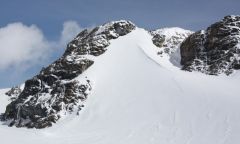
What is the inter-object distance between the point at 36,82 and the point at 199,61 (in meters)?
23.1

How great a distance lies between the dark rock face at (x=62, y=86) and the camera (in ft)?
162

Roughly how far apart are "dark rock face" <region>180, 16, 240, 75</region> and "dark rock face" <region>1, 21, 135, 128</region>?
42.3 ft

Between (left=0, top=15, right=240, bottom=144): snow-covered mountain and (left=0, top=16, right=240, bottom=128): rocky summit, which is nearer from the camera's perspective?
(left=0, top=15, right=240, bottom=144): snow-covered mountain

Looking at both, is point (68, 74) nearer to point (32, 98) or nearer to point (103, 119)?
point (32, 98)

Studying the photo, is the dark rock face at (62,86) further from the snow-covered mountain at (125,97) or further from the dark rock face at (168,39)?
the dark rock face at (168,39)

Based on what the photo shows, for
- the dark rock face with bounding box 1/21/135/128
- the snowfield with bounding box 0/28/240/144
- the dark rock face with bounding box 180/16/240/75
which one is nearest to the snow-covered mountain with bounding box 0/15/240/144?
the snowfield with bounding box 0/28/240/144

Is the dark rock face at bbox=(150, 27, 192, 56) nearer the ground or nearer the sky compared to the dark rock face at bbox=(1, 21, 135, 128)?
nearer the sky

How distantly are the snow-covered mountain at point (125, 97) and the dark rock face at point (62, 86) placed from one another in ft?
0.43

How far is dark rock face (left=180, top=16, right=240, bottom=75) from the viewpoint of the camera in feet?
159

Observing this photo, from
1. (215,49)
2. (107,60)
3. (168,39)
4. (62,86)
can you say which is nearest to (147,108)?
(62,86)

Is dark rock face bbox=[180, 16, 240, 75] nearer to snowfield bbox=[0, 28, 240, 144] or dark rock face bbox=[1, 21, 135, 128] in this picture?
snowfield bbox=[0, 28, 240, 144]

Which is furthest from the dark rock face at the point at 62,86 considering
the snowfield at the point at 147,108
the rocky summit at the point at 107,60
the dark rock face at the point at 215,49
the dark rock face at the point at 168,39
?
the dark rock face at the point at 215,49

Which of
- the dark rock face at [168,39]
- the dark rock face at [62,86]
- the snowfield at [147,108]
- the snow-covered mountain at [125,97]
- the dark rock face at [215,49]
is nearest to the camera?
the snowfield at [147,108]

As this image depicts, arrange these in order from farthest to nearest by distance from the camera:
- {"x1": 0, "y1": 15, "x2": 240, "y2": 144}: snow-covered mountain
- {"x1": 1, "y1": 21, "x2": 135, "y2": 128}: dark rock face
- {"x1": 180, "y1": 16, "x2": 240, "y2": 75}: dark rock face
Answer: {"x1": 1, "y1": 21, "x2": 135, "y2": 128}: dark rock face < {"x1": 180, "y1": 16, "x2": 240, "y2": 75}: dark rock face < {"x1": 0, "y1": 15, "x2": 240, "y2": 144}: snow-covered mountain
